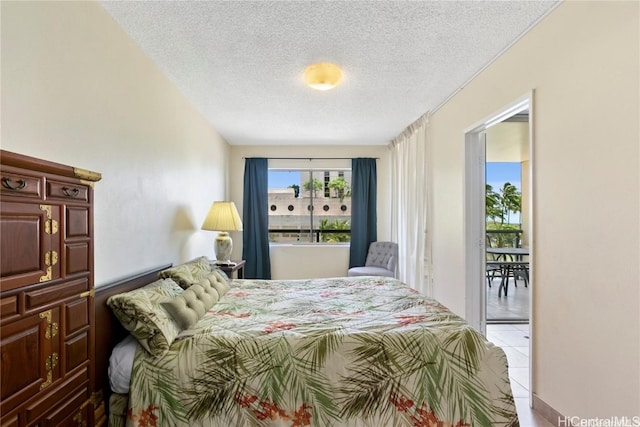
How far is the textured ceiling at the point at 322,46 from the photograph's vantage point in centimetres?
196

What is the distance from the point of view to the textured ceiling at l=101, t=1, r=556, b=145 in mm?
1961

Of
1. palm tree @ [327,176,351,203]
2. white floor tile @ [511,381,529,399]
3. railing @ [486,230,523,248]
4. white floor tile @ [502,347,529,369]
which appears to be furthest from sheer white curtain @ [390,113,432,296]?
railing @ [486,230,523,248]

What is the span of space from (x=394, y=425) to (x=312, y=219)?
438 centimetres

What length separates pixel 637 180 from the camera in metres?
1.49

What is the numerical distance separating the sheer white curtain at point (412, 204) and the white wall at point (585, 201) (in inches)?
70.2

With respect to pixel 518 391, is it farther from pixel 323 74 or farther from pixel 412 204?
pixel 323 74

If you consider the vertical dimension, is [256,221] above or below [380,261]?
above

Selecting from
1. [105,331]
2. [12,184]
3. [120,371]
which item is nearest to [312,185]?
[105,331]

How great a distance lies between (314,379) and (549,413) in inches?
61.4

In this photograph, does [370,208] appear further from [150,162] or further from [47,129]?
[47,129]

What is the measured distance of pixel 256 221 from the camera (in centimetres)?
555

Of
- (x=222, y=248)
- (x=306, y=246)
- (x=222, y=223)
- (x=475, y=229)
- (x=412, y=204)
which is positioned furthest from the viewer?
(x=306, y=246)

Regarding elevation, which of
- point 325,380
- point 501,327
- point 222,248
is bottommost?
point 501,327

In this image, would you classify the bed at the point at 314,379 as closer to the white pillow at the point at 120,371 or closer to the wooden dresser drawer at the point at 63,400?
the white pillow at the point at 120,371
